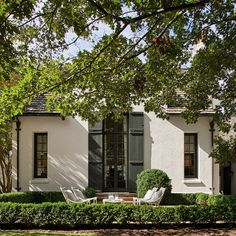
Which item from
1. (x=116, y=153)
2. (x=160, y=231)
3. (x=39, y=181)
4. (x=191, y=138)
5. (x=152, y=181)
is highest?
(x=191, y=138)

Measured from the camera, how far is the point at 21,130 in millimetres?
17812

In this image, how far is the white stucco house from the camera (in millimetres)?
17688

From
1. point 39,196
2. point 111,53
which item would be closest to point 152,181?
point 39,196

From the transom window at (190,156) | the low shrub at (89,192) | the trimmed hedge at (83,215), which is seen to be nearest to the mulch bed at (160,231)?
the trimmed hedge at (83,215)

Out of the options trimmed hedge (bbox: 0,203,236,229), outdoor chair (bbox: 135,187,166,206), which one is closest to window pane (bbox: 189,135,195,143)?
outdoor chair (bbox: 135,187,166,206)

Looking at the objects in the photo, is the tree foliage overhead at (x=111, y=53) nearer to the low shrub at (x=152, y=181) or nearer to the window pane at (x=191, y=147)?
the low shrub at (x=152, y=181)

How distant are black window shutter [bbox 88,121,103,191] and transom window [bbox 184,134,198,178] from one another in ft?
13.0

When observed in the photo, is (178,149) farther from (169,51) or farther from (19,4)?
(19,4)

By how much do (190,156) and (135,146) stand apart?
272 centimetres

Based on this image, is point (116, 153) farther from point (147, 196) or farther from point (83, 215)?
point (83, 215)

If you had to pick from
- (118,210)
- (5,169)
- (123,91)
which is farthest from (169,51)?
(5,169)

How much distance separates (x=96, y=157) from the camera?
17719mm

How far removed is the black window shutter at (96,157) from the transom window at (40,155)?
2124mm

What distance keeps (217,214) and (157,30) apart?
6552 mm
